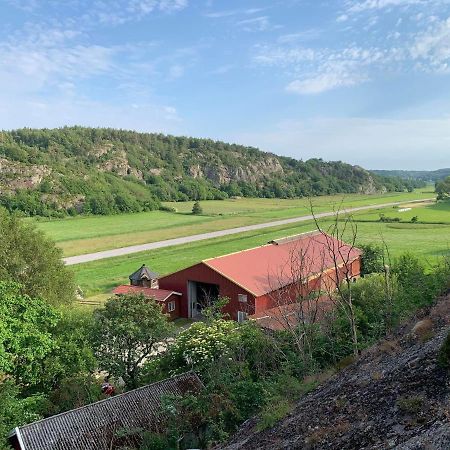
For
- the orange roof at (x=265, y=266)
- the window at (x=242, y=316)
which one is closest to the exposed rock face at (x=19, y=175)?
the orange roof at (x=265, y=266)

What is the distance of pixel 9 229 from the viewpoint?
2922 cm

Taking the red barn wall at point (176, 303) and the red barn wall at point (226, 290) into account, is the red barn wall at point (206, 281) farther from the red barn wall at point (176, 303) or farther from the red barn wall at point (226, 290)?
the red barn wall at point (176, 303)

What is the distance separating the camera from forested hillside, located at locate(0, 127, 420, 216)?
110 metres

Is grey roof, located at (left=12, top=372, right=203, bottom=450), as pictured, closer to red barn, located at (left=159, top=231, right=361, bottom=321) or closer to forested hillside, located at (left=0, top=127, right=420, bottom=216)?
red barn, located at (left=159, top=231, right=361, bottom=321)

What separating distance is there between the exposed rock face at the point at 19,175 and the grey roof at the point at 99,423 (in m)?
101

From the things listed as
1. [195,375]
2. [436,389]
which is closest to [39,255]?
[195,375]

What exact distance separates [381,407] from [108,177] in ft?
465

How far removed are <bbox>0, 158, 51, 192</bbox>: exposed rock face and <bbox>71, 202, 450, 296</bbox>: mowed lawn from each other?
2382 inches

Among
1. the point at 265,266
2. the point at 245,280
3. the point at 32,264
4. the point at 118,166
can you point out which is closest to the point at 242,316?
the point at 245,280

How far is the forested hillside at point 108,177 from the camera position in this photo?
110 meters

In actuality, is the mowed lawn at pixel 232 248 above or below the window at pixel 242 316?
above

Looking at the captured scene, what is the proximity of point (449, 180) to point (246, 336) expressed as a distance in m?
126

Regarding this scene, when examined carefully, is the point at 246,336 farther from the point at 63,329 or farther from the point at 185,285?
the point at 185,285

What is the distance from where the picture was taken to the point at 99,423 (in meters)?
15.2
